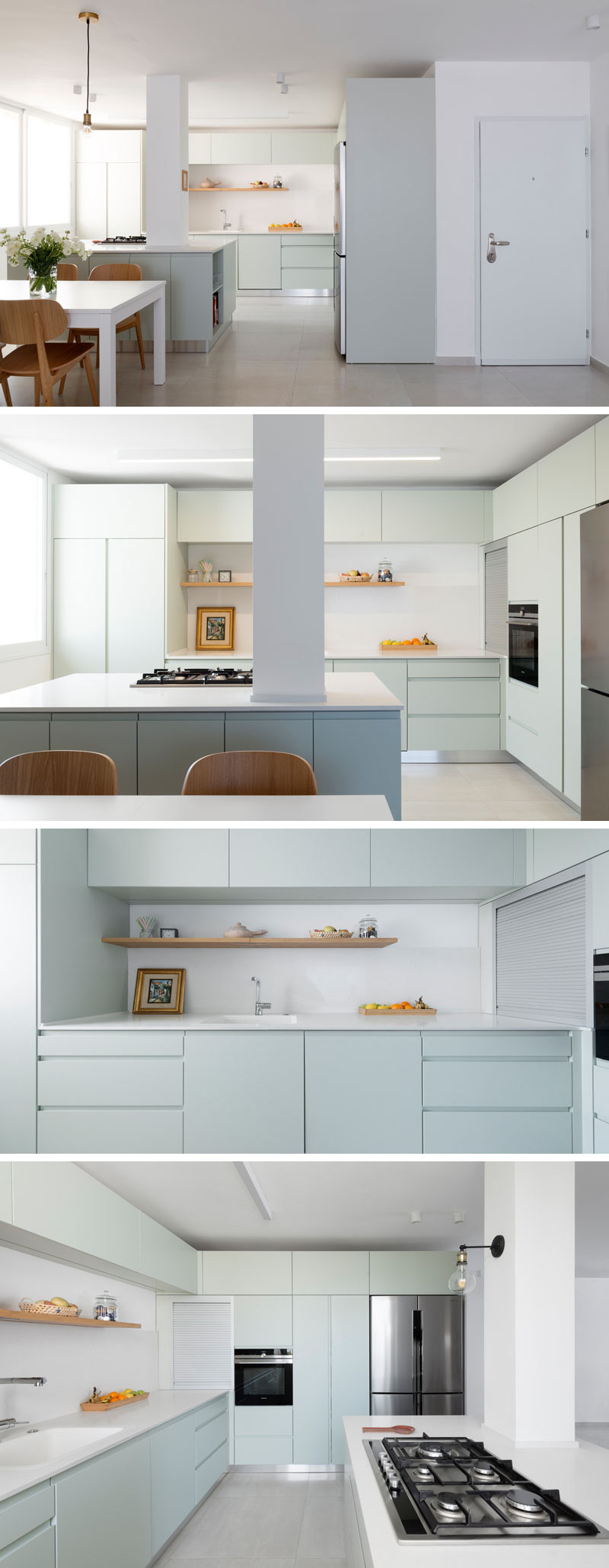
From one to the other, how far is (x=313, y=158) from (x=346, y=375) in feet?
15.7

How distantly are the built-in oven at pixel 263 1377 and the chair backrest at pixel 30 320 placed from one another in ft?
22.5

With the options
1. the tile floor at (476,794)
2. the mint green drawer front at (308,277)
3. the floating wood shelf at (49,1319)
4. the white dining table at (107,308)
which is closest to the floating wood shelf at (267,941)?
the white dining table at (107,308)

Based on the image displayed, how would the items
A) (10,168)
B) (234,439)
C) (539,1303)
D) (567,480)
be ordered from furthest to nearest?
(10,168) → (234,439) → (567,480) → (539,1303)

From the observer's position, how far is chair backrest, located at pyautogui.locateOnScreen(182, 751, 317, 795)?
307cm

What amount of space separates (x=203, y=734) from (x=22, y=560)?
2.97 m

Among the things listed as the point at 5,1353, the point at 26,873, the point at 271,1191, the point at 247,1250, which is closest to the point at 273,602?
the point at 26,873

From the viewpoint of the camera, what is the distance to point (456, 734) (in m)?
7.29

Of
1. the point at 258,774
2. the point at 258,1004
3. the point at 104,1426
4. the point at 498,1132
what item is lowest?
the point at 104,1426

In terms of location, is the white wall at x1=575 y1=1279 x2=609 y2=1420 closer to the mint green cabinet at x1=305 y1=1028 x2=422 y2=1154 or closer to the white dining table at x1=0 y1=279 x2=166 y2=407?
the white dining table at x1=0 y1=279 x2=166 y2=407

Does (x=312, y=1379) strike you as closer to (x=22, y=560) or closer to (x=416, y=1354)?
(x=416, y=1354)

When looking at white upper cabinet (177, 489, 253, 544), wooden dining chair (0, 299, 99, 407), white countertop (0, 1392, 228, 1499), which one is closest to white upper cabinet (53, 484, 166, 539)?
white upper cabinet (177, 489, 253, 544)

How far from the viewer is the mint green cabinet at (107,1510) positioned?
3.68 metres

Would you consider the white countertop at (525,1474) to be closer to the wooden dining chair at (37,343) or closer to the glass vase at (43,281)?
the wooden dining chair at (37,343)

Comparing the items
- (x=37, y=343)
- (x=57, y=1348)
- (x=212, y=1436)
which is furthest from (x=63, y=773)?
(x=212, y=1436)
